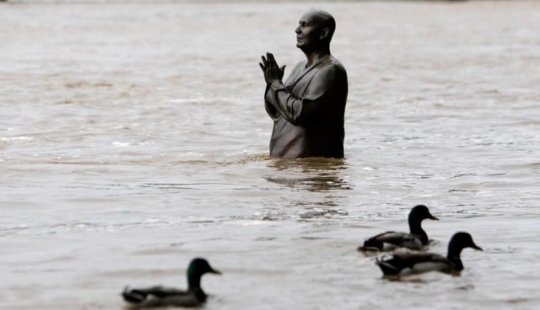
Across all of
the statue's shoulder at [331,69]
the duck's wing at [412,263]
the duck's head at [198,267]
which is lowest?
the duck's wing at [412,263]

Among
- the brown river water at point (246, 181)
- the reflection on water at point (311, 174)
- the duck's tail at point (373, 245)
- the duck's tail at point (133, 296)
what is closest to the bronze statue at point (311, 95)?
the reflection on water at point (311, 174)

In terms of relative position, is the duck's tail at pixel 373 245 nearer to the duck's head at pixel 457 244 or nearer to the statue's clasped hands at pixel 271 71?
the duck's head at pixel 457 244

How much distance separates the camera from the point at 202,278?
→ 11.1 m

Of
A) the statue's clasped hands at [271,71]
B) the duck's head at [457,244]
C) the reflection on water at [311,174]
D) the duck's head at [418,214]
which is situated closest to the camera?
the duck's head at [457,244]

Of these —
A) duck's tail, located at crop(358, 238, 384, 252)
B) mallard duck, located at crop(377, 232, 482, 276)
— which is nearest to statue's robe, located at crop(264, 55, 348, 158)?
duck's tail, located at crop(358, 238, 384, 252)

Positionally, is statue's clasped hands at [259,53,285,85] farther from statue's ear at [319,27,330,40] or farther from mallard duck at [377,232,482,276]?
mallard duck at [377,232,482,276]

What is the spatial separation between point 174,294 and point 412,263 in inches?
74.9

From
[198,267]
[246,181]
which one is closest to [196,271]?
[198,267]

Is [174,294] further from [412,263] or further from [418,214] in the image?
[418,214]

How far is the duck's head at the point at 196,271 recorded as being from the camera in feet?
33.2

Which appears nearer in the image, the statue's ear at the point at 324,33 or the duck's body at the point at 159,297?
the duck's body at the point at 159,297

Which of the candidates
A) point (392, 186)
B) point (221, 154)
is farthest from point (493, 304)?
point (221, 154)

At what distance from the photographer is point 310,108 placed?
51.7 ft

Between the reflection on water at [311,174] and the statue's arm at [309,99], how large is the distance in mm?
499
